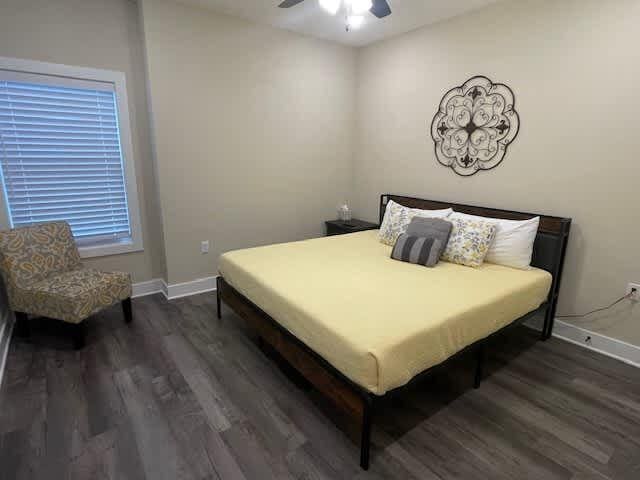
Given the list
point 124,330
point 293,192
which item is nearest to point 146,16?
point 293,192

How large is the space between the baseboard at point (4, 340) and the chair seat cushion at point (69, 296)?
20 cm

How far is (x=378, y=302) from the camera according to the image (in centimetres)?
199

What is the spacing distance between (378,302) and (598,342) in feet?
6.43

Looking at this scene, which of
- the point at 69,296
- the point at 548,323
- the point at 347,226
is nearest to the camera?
the point at 69,296

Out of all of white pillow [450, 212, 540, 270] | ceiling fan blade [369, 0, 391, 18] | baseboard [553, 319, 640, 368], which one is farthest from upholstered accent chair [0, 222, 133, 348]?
baseboard [553, 319, 640, 368]

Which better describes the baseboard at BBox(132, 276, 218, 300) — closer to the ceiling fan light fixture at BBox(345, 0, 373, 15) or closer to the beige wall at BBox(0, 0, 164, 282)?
the beige wall at BBox(0, 0, 164, 282)

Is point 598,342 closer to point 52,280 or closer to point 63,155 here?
point 52,280

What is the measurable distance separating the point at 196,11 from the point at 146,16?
441 mm

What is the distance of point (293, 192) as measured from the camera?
13.6 ft

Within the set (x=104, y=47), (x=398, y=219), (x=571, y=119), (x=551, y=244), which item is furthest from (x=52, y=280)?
(x=571, y=119)

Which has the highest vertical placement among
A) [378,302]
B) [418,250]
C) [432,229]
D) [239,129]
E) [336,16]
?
[336,16]

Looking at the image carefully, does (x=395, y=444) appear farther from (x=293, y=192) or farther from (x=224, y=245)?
(x=293, y=192)

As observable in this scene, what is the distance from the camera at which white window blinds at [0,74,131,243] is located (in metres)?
2.77

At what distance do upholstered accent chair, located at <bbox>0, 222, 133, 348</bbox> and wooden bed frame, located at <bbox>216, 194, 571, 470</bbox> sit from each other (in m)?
0.89
